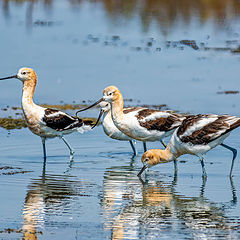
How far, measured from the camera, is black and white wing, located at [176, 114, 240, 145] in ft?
38.6

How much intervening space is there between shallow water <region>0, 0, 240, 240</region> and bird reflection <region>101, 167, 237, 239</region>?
0.6 inches

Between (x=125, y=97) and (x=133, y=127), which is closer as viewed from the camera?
(x=133, y=127)

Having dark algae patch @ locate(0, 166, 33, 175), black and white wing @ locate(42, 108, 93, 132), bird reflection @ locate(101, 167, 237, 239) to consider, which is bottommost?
bird reflection @ locate(101, 167, 237, 239)

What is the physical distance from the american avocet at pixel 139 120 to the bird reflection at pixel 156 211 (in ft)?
5.34

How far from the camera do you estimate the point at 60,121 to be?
14.0 m

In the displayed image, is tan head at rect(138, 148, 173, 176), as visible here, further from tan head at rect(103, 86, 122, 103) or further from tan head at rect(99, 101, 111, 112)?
tan head at rect(99, 101, 111, 112)

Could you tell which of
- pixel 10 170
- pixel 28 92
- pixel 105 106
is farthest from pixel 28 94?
pixel 10 170

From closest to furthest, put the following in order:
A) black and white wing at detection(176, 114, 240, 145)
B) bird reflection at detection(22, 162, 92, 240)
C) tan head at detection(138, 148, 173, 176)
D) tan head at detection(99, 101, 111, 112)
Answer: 1. bird reflection at detection(22, 162, 92, 240)
2. black and white wing at detection(176, 114, 240, 145)
3. tan head at detection(138, 148, 173, 176)
4. tan head at detection(99, 101, 111, 112)

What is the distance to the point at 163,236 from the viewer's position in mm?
8562

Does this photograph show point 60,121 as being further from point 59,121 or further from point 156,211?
point 156,211

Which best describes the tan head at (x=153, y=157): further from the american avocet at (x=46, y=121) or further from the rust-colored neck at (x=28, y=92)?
the rust-colored neck at (x=28, y=92)

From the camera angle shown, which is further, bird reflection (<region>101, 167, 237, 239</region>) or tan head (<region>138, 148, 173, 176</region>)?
tan head (<region>138, 148, 173, 176</region>)

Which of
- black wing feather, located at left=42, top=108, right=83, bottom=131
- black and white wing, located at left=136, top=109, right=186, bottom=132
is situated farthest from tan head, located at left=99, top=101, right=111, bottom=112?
black and white wing, located at left=136, top=109, right=186, bottom=132

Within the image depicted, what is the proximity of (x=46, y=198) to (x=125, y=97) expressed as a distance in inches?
329
